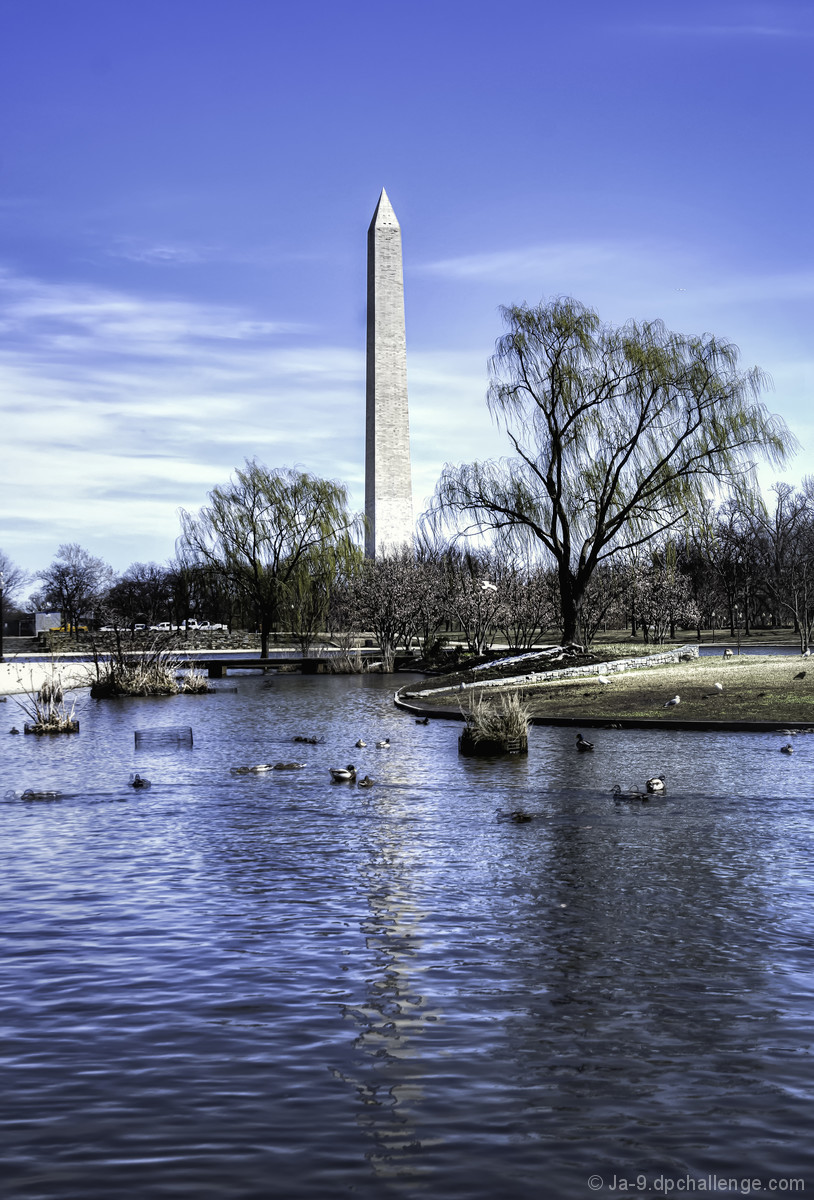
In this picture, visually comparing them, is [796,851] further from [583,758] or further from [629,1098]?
[583,758]

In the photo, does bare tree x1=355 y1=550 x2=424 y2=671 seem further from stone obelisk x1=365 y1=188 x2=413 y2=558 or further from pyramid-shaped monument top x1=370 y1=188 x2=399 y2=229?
pyramid-shaped monument top x1=370 y1=188 x2=399 y2=229

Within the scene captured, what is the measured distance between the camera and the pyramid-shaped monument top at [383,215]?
61906 mm

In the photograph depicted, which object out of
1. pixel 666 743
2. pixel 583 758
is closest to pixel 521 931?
pixel 583 758

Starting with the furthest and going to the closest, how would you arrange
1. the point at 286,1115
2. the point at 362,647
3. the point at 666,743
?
1. the point at 362,647
2. the point at 666,743
3. the point at 286,1115

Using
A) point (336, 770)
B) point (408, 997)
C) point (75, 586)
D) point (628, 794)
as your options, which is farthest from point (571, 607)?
point (75, 586)

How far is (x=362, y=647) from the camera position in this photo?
6394 centimetres

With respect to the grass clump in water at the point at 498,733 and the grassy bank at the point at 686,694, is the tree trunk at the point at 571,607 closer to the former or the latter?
the grassy bank at the point at 686,694

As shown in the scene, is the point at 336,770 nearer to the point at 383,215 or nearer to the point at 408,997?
the point at 408,997

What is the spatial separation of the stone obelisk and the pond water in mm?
50802

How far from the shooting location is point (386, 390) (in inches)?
2457

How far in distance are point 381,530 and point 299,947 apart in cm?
5882

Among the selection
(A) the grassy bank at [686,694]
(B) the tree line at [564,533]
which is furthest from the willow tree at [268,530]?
(A) the grassy bank at [686,694]

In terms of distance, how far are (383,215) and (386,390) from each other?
9.00 m

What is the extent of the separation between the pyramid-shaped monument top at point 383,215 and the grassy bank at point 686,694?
1370 inches
